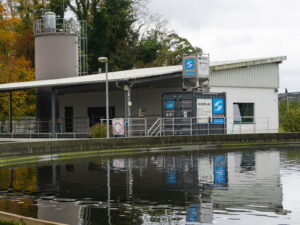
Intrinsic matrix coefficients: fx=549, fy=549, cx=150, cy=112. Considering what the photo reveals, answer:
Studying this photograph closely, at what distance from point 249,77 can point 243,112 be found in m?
2.50

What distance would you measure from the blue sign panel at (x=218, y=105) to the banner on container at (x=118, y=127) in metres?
6.79

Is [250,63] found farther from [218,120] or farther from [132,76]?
[132,76]

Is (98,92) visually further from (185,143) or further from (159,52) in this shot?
(159,52)

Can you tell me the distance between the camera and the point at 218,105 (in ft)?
112

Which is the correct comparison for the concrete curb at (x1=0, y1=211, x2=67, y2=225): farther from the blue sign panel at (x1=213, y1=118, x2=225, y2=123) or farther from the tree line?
the tree line

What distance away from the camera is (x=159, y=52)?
2625 inches

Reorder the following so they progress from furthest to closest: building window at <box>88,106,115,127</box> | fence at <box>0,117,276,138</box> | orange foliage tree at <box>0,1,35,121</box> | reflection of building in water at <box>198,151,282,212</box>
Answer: orange foliage tree at <box>0,1,35,121</box>, building window at <box>88,106,115,127</box>, fence at <box>0,117,276,138</box>, reflection of building in water at <box>198,151,282,212</box>

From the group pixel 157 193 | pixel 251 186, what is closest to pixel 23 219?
pixel 157 193

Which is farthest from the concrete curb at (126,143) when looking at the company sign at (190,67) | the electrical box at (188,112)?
the company sign at (190,67)

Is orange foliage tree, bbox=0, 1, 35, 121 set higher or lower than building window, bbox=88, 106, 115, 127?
higher

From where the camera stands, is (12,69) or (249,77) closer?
(249,77)

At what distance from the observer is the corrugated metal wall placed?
121 feet

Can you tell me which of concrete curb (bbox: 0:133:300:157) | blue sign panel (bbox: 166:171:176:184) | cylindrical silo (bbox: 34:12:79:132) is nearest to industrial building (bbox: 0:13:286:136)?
concrete curb (bbox: 0:133:300:157)

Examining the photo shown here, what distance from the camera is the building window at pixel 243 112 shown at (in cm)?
3781
